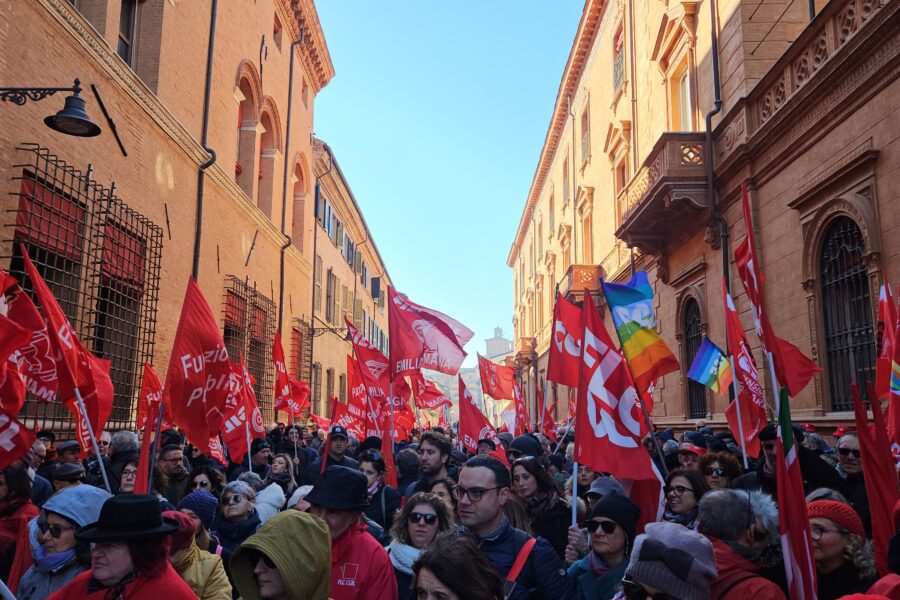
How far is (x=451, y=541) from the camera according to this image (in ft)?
9.23

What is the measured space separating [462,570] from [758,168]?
36.7 ft

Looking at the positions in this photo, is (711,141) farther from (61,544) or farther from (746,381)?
(61,544)

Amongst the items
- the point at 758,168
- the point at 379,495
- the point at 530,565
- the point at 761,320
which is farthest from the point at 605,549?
the point at 758,168

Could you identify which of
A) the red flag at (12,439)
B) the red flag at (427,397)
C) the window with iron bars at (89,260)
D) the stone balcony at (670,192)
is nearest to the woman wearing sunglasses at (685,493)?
the red flag at (12,439)

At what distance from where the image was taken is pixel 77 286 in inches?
414

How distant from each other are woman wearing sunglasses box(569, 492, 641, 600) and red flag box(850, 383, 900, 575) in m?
1.18

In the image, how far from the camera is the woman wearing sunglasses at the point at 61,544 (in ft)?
12.1

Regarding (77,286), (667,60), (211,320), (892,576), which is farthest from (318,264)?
(892,576)

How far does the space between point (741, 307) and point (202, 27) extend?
37.8ft

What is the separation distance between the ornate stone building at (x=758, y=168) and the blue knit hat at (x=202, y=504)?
7395mm

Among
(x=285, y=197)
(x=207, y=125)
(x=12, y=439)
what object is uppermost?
(x=285, y=197)

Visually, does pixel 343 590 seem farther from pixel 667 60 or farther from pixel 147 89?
pixel 667 60

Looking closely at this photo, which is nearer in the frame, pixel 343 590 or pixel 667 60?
pixel 343 590

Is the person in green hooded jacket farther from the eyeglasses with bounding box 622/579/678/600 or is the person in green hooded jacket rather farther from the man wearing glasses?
the eyeglasses with bounding box 622/579/678/600
